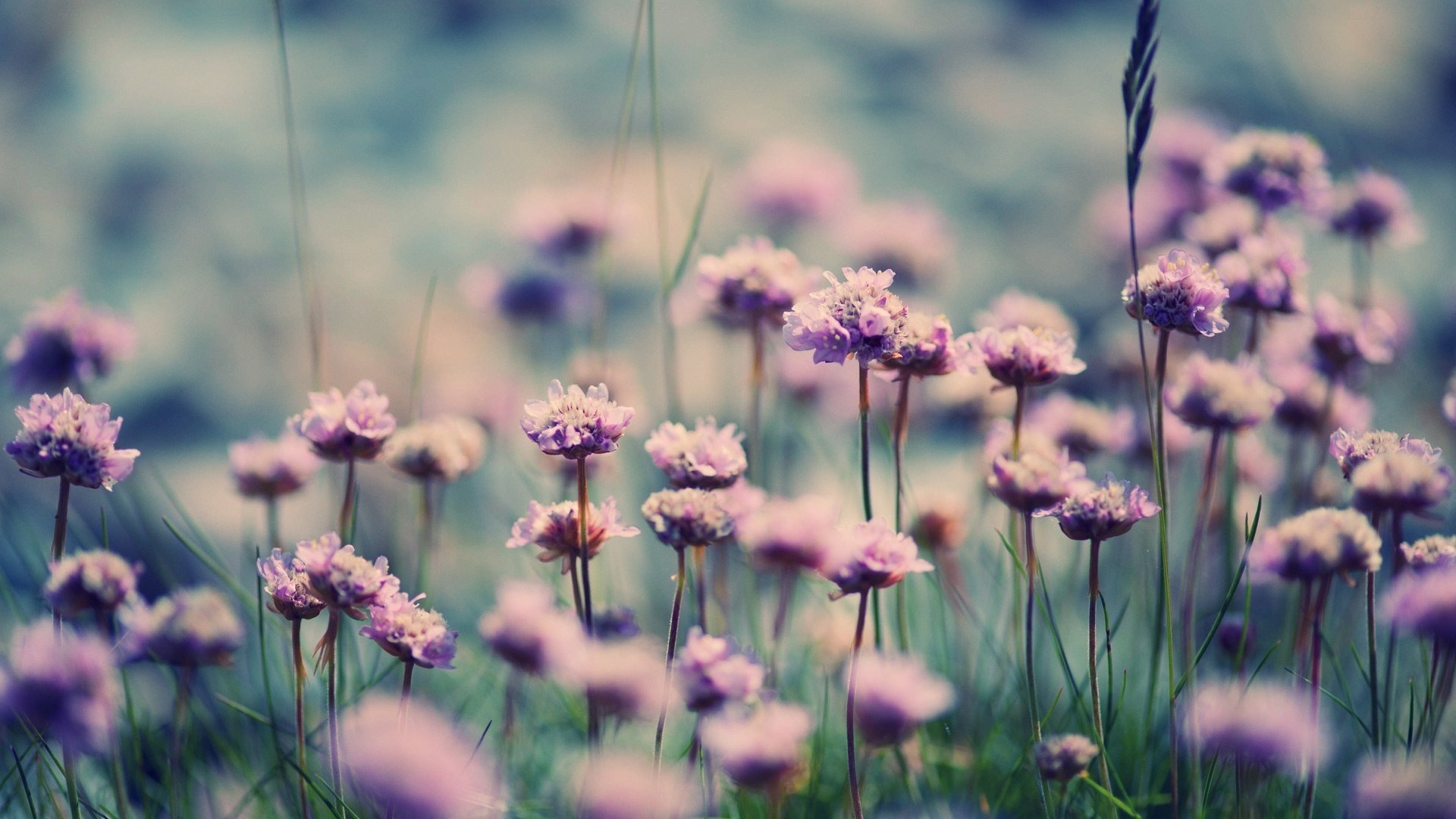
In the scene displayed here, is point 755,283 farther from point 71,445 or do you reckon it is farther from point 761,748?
point 71,445

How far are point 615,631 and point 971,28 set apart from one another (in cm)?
312

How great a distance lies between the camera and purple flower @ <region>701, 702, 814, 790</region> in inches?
36.7

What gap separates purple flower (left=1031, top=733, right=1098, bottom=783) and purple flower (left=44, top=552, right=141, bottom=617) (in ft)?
3.20

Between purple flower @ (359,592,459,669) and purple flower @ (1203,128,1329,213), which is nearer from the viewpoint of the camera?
purple flower @ (359,592,459,669)

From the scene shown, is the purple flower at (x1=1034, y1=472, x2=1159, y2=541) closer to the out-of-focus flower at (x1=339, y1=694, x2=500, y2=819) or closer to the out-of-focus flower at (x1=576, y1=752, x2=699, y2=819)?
the out-of-focus flower at (x1=576, y1=752, x2=699, y2=819)

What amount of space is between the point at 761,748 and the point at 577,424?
1.33 ft

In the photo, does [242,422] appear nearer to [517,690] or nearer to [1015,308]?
[517,690]

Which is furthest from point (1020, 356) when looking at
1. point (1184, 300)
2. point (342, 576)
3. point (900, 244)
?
point (900, 244)

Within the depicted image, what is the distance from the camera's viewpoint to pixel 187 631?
1.14m

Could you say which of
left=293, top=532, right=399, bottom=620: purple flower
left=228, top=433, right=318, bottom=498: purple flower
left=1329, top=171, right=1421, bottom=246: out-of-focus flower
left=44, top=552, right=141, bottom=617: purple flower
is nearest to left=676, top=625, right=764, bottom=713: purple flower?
left=293, top=532, right=399, bottom=620: purple flower

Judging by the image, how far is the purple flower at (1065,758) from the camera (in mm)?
1161

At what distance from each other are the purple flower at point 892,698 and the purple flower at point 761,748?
0.07 metres

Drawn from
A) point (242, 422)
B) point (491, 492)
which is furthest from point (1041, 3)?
point (242, 422)

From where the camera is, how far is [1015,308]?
179 centimetres
